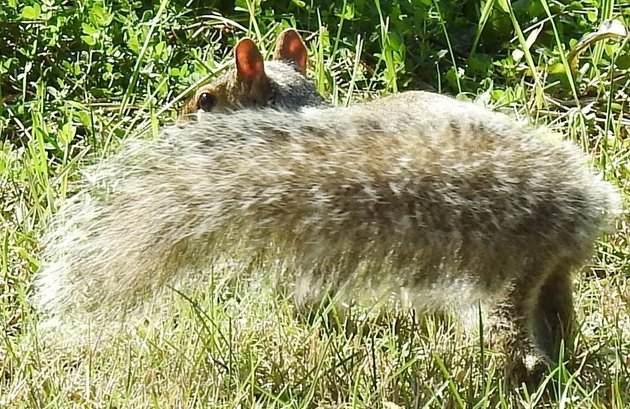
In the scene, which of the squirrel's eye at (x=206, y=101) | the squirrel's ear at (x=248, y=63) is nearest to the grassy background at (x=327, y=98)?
the squirrel's eye at (x=206, y=101)

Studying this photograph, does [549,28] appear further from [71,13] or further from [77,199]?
[77,199]

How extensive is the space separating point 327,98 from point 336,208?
136 centimetres

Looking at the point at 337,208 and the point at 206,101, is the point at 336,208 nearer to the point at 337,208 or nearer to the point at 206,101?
the point at 337,208

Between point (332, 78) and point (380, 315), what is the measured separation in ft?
2.99

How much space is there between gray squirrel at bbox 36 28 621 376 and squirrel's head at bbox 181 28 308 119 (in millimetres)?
Result: 841

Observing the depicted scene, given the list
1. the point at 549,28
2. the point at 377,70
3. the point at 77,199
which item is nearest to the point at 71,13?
the point at 377,70

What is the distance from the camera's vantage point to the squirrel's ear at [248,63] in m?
2.57

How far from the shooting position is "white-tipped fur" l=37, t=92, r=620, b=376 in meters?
1.52

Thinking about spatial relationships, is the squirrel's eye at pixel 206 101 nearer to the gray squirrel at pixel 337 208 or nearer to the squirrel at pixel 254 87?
the squirrel at pixel 254 87

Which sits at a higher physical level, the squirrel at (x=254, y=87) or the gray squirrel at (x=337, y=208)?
the gray squirrel at (x=337, y=208)

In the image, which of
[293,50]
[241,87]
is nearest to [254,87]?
[241,87]

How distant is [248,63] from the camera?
2.59 m

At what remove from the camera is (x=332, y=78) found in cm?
296

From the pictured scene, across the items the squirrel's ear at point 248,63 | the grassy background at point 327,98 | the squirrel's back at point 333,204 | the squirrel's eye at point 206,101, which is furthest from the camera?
the squirrel's eye at point 206,101
